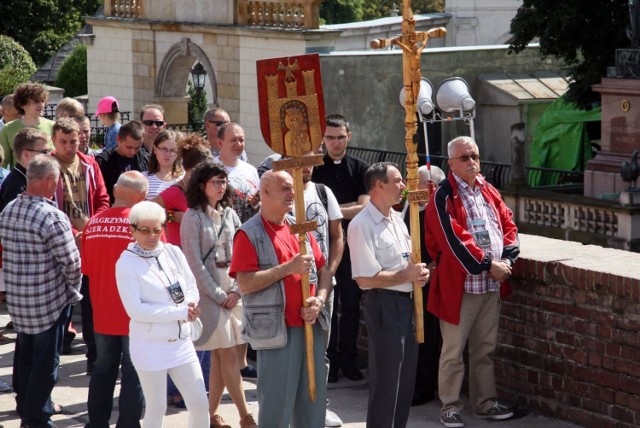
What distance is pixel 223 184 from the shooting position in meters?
8.56

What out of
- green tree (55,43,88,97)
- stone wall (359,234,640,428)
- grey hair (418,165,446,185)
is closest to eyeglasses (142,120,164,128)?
grey hair (418,165,446,185)

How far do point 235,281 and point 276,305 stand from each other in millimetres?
1195

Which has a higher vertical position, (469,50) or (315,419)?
(469,50)

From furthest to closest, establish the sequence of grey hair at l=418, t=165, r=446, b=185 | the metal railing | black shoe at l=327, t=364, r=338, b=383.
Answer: the metal railing < black shoe at l=327, t=364, r=338, b=383 < grey hair at l=418, t=165, r=446, b=185

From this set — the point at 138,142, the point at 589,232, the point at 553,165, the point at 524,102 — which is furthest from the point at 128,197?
the point at 524,102

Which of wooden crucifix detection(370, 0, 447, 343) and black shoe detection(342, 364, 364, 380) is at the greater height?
wooden crucifix detection(370, 0, 447, 343)

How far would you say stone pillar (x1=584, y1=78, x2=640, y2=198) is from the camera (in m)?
20.2

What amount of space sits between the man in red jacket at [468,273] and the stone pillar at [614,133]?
11.8 meters

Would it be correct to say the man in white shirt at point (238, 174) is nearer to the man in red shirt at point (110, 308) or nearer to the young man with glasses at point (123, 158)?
the young man with glasses at point (123, 158)

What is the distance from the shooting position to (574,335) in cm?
860

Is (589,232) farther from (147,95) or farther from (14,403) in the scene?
(147,95)

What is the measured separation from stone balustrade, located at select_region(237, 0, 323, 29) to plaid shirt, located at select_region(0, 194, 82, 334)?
19227 mm

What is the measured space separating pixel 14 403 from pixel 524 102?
19547 mm

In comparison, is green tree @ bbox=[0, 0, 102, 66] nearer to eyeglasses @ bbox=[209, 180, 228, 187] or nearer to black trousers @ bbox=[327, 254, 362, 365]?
black trousers @ bbox=[327, 254, 362, 365]
